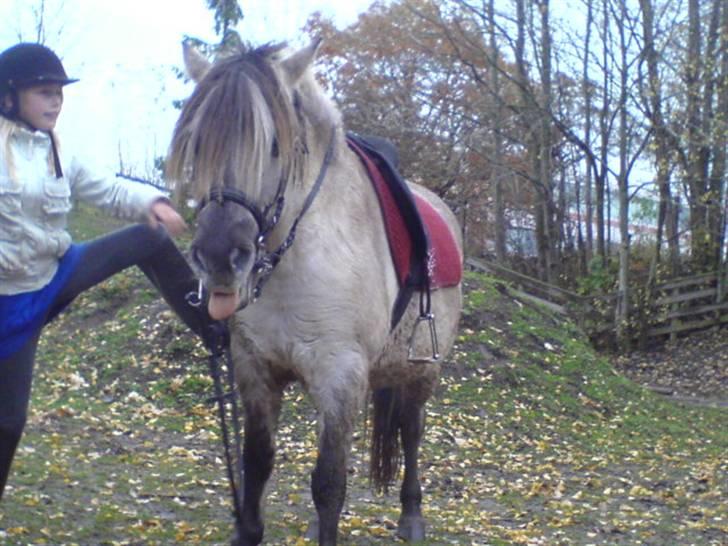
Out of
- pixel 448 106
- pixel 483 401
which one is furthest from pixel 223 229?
pixel 448 106

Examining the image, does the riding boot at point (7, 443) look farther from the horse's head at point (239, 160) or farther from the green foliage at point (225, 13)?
the green foliage at point (225, 13)

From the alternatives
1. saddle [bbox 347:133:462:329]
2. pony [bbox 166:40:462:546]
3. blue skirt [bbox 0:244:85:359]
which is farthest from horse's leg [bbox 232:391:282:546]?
blue skirt [bbox 0:244:85:359]

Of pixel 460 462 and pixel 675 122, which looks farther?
pixel 675 122

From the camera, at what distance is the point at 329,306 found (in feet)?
13.4

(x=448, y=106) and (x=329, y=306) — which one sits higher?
(x=448, y=106)

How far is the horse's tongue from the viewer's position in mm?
3605

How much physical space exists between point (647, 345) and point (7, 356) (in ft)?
56.2

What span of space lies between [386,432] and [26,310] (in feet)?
7.82

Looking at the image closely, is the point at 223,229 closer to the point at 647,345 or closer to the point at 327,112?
the point at 327,112

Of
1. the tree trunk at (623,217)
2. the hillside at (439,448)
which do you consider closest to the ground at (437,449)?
the hillside at (439,448)

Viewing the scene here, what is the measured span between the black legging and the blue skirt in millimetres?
26

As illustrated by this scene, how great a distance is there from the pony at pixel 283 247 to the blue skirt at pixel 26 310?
1.79 ft

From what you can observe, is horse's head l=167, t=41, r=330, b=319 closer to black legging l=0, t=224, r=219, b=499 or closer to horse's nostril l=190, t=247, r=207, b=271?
horse's nostril l=190, t=247, r=207, b=271

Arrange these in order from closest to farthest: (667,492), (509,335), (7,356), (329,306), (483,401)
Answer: (7,356) < (329,306) < (667,492) < (483,401) < (509,335)
